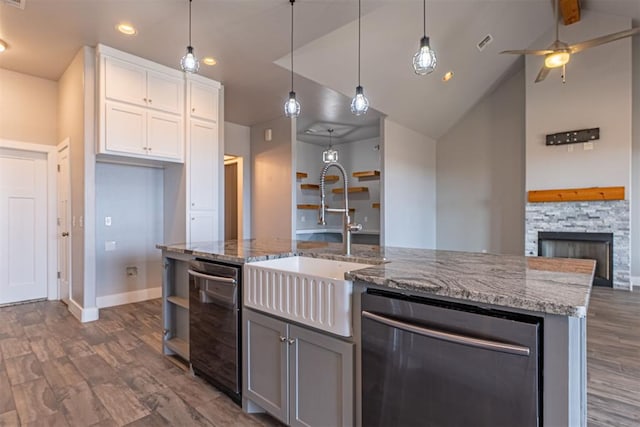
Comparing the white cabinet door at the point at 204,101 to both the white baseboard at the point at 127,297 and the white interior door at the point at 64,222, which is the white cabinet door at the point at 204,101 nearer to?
the white interior door at the point at 64,222

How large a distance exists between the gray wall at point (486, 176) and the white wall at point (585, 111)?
59cm

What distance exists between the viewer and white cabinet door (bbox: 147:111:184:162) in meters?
3.73

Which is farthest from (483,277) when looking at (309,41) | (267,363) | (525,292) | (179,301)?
(309,41)

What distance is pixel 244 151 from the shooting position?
6191mm

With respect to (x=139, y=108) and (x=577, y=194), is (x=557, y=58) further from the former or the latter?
(x=139, y=108)

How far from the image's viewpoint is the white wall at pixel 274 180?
550cm

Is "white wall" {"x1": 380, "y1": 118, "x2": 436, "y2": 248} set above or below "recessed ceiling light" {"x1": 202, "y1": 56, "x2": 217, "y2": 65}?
below

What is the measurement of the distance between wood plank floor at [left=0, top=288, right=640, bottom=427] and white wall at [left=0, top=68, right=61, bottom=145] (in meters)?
2.16

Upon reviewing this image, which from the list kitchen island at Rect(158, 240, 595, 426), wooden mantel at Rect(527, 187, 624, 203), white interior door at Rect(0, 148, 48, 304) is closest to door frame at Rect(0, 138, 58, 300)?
white interior door at Rect(0, 148, 48, 304)

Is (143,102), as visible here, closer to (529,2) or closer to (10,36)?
(10,36)

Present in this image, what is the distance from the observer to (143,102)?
3.68 meters

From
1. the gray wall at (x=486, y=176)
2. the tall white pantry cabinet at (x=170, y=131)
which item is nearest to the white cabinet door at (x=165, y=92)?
the tall white pantry cabinet at (x=170, y=131)

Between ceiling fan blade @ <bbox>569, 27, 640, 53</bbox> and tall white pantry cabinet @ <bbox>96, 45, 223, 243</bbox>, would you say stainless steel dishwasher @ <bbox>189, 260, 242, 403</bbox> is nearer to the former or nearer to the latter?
tall white pantry cabinet @ <bbox>96, 45, 223, 243</bbox>

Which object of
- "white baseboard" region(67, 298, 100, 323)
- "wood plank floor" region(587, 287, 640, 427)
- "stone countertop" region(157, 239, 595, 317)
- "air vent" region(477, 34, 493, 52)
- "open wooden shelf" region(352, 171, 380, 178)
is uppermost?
"air vent" region(477, 34, 493, 52)
